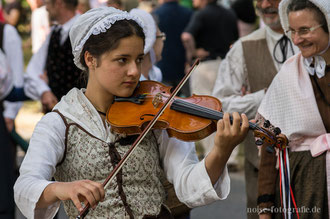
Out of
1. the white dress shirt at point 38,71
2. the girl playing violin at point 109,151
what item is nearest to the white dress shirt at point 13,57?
the white dress shirt at point 38,71

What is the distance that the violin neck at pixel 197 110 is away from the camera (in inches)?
95.5

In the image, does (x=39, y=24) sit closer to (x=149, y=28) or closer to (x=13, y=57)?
(x=13, y=57)

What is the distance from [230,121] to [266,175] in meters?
0.93

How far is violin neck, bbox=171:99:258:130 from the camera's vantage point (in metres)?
2.43

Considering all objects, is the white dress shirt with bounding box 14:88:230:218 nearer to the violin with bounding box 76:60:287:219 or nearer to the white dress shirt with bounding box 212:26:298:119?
the violin with bounding box 76:60:287:219

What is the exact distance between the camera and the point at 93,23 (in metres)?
2.56

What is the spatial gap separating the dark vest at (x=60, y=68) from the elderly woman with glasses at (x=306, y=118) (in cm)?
213

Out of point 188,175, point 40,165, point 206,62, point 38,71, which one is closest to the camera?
point 40,165

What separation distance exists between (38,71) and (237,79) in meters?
1.83

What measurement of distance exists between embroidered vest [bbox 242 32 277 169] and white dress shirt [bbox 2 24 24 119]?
206 centimetres

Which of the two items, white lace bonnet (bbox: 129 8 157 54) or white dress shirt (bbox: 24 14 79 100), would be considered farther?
white dress shirt (bbox: 24 14 79 100)

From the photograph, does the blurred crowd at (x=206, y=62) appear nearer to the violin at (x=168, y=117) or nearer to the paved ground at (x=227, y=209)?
the violin at (x=168, y=117)

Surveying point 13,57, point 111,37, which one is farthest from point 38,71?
point 111,37

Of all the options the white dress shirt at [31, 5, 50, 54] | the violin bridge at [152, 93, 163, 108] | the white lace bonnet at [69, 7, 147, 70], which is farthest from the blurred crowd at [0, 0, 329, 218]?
the white dress shirt at [31, 5, 50, 54]
